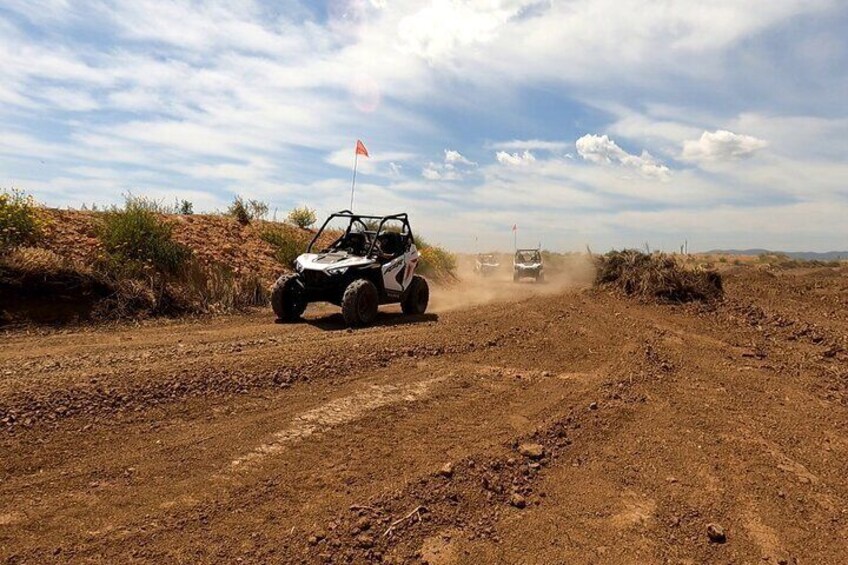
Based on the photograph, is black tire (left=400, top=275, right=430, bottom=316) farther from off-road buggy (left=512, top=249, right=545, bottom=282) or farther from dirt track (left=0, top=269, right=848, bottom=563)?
off-road buggy (left=512, top=249, right=545, bottom=282)

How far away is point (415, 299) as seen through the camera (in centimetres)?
1144

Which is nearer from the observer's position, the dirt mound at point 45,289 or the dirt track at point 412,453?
the dirt track at point 412,453

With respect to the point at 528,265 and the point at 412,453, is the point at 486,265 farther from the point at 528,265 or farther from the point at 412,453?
the point at 412,453

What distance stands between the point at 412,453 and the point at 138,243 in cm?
968

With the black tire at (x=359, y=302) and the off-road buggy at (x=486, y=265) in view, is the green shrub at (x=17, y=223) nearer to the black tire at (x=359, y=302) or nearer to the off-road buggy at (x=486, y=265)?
the black tire at (x=359, y=302)

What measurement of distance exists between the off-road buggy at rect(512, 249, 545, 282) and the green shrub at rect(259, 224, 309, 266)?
11274 mm

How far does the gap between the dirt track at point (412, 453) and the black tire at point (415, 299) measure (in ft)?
13.2

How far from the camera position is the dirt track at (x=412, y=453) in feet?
10.1

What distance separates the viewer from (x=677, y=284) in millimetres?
11828

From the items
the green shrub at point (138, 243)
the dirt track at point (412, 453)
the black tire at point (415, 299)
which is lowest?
the dirt track at point (412, 453)

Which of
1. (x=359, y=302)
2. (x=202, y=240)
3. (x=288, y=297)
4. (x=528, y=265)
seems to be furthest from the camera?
(x=528, y=265)

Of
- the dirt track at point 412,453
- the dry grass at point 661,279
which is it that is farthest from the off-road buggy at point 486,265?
the dirt track at point 412,453

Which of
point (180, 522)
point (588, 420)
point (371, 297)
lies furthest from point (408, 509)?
point (371, 297)

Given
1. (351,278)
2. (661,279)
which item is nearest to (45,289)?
(351,278)
